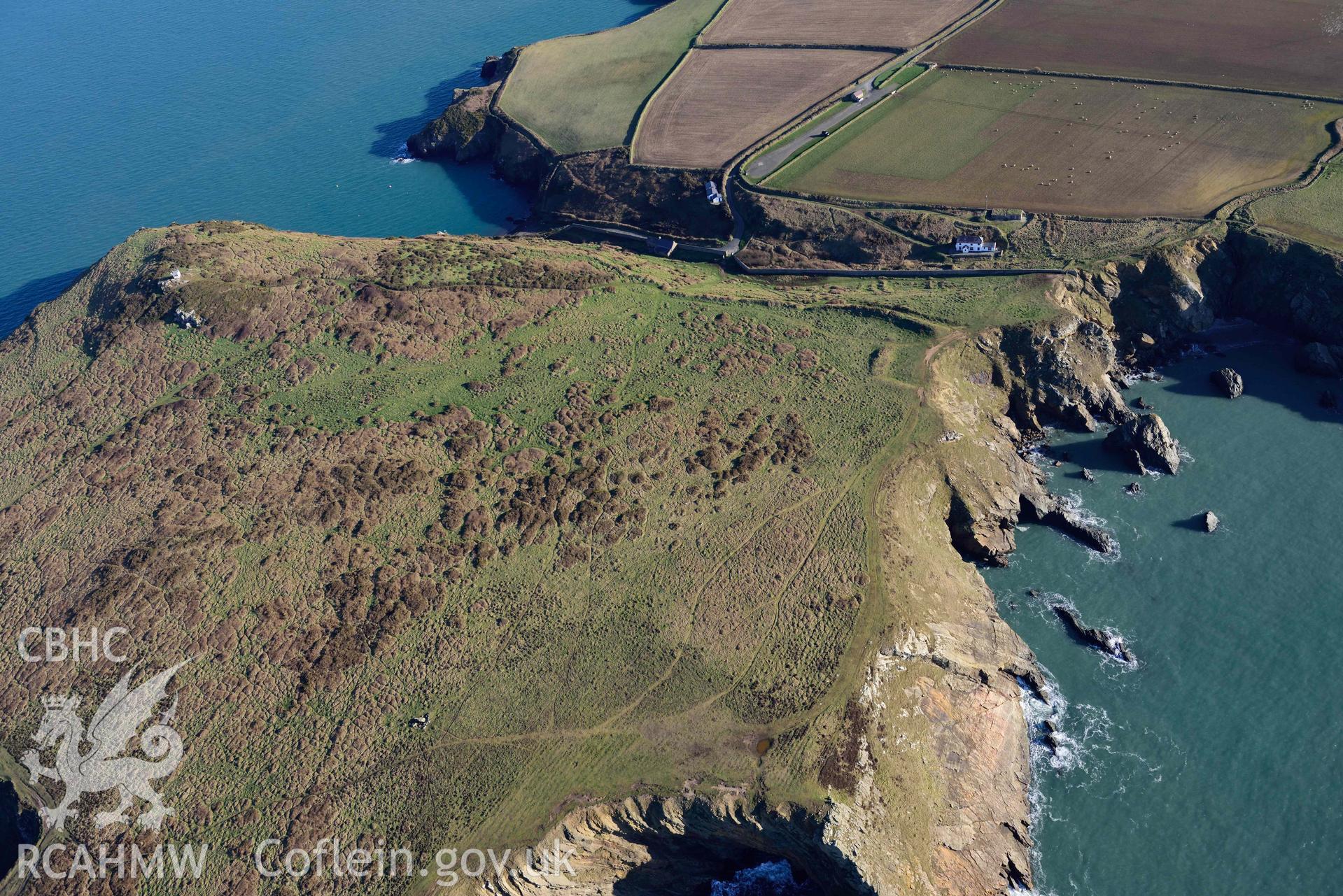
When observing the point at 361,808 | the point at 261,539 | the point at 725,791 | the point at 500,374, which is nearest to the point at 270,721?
the point at 361,808

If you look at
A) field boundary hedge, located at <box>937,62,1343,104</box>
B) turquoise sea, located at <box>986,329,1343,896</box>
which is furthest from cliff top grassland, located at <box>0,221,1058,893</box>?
field boundary hedge, located at <box>937,62,1343,104</box>

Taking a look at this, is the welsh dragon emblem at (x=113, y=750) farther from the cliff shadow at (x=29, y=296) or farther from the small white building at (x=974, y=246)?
the small white building at (x=974, y=246)

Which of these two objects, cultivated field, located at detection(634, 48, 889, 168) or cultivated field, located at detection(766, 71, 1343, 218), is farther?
cultivated field, located at detection(634, 48, 889, 168)

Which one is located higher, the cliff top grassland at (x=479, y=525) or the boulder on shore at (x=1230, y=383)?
the cliff top grassland at (x=479, y=525)

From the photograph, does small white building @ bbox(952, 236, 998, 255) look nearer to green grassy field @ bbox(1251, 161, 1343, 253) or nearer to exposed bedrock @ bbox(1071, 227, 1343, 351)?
exposed bedrock @ bbox(1071, 227, 1343, 351)

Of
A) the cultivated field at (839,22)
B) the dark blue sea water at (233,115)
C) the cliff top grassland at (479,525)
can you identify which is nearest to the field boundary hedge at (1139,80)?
the cultivated field at (839,22)

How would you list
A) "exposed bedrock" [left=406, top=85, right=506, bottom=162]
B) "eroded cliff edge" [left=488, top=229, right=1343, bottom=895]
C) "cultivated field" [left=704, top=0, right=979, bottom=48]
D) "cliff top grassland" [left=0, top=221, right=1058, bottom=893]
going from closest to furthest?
"eroded cliff edge" [left=488, top=229, right=1343, bottom=895] → "cliff top grassland" [left=0, top=221, right=1058, bottom=893] → "exposed bedrock" [left=406, top=85, right=506, bottom=162] → "cultivated field" [left=704, top=0, right=979, bottom=48]

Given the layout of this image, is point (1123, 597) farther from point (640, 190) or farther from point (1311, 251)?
point (640, 190)
